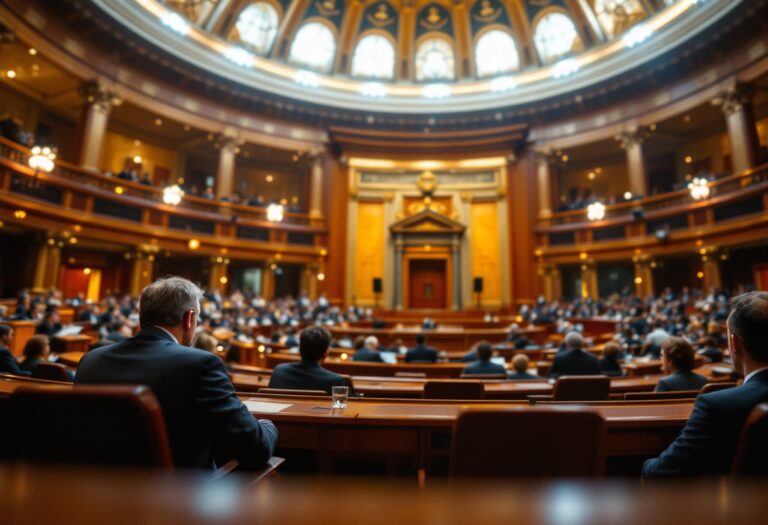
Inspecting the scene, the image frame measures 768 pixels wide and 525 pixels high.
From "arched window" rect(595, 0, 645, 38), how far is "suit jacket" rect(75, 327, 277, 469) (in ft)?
68.5

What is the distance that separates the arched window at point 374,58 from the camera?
67.5ft

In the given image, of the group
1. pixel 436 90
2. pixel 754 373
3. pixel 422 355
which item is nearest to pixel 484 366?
pixel 422 355

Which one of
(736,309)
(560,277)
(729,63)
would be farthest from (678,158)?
(736,309)

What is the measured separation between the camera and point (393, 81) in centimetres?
2066

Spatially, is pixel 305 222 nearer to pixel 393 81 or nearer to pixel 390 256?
pixel 390 256

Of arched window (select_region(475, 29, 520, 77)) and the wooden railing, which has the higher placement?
arched window (select_region(475, 29, 520, 77))

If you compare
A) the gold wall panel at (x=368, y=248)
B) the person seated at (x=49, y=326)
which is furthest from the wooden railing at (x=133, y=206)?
the person seated at (x=49, y=326)

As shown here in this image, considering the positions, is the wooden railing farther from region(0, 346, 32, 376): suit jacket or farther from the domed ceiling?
region(0, 346, 32, 376): suit jacket

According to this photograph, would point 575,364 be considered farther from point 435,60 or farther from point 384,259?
point 435,60

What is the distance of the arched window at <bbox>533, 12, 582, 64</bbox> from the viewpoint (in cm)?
1847

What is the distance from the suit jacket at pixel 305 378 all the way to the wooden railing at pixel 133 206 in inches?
439

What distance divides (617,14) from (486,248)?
1097 centimetres

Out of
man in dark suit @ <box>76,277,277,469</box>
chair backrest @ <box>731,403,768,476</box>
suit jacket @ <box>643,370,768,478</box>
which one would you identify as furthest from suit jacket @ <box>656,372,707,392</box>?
man in dark suit @ <box>76,277,277,469</box>

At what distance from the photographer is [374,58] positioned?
67.9ft
